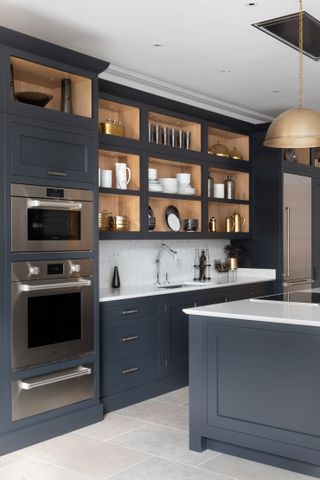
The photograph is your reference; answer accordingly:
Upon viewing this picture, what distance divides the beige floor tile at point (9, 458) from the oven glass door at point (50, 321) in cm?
53

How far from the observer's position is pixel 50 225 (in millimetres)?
4004

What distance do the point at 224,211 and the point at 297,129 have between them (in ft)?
11.0

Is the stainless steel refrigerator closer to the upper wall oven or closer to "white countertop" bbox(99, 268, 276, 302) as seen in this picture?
"white countertop" bbox(99, 268, 276, 302)

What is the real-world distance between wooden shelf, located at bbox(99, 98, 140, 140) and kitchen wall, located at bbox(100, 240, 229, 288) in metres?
1.00

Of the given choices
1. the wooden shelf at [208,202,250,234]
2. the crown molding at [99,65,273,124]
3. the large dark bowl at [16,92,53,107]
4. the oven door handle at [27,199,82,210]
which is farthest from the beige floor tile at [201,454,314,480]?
the wooden shelf at [208,202,250,234]

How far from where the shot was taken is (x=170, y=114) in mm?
5531

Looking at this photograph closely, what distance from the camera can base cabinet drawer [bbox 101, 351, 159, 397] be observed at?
4527 mm

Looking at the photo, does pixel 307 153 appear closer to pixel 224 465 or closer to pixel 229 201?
pixel 229 201

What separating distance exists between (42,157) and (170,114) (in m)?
1.94

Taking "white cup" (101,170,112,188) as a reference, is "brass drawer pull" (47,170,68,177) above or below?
below

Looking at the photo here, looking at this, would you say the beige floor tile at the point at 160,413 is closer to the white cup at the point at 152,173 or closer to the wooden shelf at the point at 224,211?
the white cup at the point at 152,173

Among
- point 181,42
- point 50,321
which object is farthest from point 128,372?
point 181,42

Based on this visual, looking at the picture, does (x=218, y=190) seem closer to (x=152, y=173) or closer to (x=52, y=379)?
(x=152, y=173)

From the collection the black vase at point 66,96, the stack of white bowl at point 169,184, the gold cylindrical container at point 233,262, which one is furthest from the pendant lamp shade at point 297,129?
the gold cylindrical container at point 233,262
